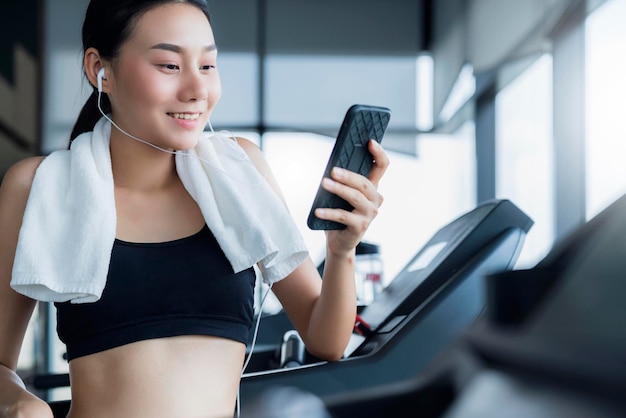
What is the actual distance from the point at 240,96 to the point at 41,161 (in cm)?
502

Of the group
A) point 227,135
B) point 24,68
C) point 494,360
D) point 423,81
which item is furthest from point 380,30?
point 494,360

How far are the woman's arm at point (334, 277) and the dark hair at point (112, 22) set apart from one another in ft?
0.88

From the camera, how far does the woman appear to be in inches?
41.4

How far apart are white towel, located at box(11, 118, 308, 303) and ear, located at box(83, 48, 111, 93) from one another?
7cm

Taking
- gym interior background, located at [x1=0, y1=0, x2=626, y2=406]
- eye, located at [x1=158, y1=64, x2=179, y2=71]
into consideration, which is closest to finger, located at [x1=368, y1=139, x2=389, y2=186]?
eye, located at [x1=158, y1=64, x2=179, y2=71]

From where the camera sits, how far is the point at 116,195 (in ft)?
3.95

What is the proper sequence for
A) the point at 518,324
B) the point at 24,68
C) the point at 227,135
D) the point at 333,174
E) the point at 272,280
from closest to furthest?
the point at 518,324 < the point at 333,174 < the point at 272,280 < the point at 227,135 < the point at 24,68

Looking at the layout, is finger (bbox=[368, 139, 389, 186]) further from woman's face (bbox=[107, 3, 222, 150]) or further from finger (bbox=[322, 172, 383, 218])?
woman's face (bbox=[107, 3, 222, 150])

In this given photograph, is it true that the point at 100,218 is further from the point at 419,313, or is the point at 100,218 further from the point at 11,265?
the point at 419,313

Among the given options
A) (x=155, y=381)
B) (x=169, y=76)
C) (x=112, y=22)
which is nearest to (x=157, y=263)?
(x=155, y=381)

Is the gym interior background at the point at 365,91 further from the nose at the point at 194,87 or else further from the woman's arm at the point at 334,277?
the nose at the point at 194,87

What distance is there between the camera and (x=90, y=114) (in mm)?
1287

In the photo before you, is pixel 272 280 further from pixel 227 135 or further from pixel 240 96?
pixel 240 96

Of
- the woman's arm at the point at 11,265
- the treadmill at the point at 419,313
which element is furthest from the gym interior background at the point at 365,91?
the woman's arm at the point at 11,265
